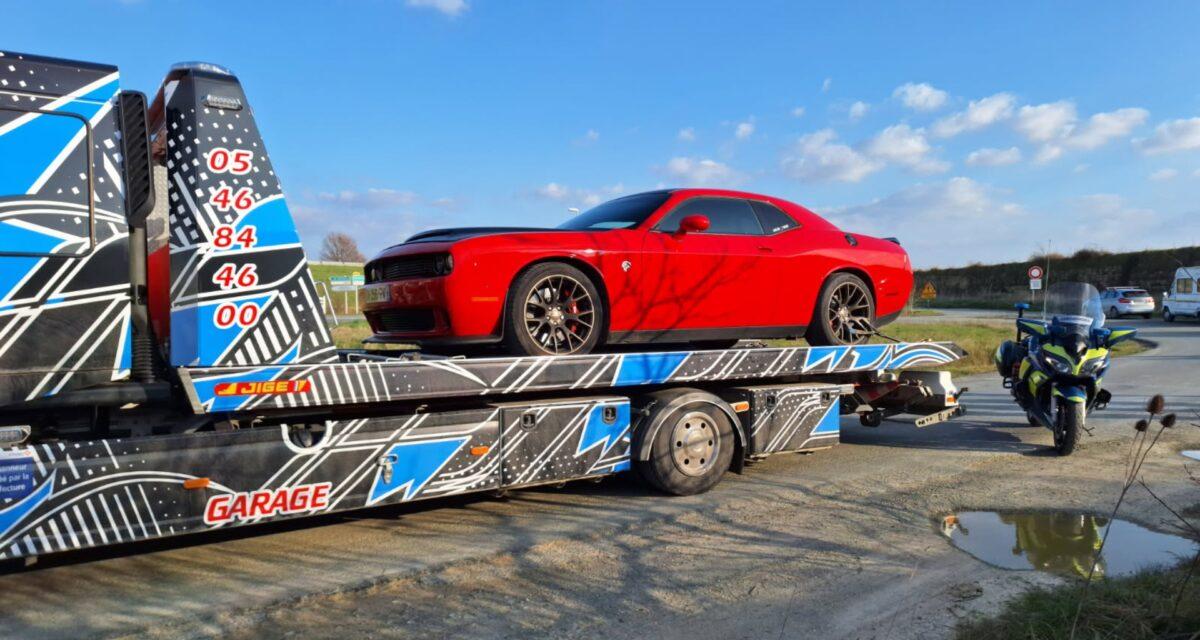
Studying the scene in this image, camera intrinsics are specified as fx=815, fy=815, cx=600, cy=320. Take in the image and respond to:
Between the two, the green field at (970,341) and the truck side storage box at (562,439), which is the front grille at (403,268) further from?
the green field at (970,341)

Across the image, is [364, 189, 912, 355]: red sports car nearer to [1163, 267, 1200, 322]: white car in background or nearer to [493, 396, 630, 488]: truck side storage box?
[493, 396, 630, 488]: truck side storage box

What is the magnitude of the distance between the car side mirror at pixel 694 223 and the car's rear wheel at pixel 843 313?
1552mm

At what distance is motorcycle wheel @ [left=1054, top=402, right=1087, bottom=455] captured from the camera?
22.9 ft

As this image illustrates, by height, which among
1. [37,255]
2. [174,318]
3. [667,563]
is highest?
[37,255]

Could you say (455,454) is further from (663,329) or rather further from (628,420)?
(663,329)

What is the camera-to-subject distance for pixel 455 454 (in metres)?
4.87

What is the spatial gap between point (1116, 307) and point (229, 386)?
38.9 m

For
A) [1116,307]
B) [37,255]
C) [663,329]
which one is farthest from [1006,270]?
[37,255]

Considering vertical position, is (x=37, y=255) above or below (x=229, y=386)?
above

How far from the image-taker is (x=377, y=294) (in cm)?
572

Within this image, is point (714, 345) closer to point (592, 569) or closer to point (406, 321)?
point (406, 321)

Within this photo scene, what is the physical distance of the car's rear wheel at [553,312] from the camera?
5375 mm

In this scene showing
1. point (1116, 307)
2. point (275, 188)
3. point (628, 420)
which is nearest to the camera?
point (275, 188)

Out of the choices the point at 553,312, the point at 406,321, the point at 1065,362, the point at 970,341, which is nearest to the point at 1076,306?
the point at 1065,362
